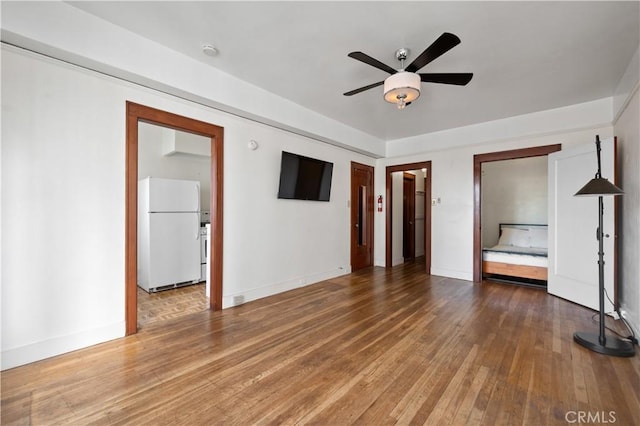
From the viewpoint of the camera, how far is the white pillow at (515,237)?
5.63 m

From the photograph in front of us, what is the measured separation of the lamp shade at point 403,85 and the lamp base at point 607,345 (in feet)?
9.23

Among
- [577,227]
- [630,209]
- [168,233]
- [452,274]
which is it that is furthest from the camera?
[452,274]

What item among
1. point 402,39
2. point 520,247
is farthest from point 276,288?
point 520,247

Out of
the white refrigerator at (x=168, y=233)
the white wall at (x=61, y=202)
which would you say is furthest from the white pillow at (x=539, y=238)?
the white refrigerator at (x=168, y=233)

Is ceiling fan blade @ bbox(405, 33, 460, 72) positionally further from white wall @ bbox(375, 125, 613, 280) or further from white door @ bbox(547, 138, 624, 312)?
white wall @ bbox(375, 125, 613, 280)

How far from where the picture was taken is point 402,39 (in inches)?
102

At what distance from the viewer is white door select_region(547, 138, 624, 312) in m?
3.43

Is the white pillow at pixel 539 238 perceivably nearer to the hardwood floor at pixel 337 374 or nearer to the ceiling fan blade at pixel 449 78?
the hardwood floor at pixel 337 374

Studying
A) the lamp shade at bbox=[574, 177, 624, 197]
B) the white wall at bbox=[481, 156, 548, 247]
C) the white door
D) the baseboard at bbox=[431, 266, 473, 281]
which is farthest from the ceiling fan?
the white wall at bbox=[481, 156, 548, 247]

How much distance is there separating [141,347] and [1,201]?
5.34 feet

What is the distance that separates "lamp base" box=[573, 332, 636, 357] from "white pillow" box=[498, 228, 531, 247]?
323 centimetres

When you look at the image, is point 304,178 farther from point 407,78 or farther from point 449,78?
point 449,78

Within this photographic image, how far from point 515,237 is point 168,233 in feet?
21.8

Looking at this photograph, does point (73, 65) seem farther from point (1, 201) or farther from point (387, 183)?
point (387, 183)
